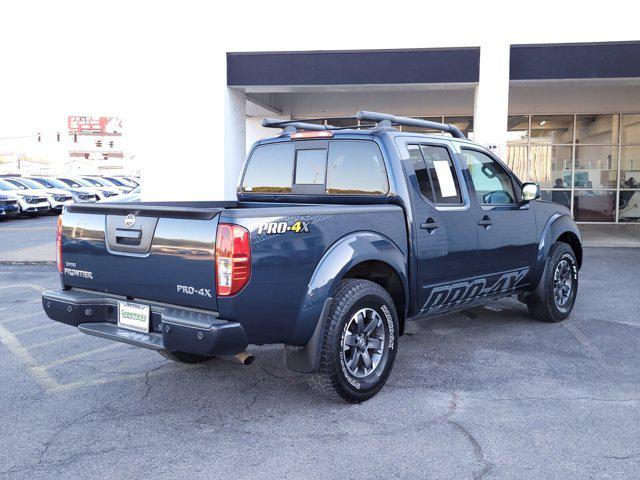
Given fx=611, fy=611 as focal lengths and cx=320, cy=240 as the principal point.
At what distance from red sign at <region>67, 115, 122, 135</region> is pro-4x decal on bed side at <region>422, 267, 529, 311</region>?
12359 centimetres

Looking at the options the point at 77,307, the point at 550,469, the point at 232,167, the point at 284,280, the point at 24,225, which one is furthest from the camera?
the point at 24,225

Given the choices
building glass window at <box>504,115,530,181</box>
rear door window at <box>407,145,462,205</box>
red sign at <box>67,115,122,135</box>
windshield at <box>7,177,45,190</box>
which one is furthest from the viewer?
red sign at <box>67,115,122,135</box>

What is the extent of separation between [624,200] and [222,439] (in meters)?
16.0

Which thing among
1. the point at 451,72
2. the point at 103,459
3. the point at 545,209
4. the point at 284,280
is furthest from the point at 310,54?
the point at 103,459

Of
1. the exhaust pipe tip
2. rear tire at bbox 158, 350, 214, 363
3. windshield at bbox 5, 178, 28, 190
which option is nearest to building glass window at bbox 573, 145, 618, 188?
rear tire at bbox 158, 350, 214, 363

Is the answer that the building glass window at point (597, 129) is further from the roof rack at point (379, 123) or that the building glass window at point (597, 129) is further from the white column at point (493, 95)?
the roof rack at point (379, 123)

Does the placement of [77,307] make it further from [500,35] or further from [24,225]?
[24,225]

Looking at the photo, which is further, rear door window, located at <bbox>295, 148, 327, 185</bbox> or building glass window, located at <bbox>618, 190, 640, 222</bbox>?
building glass window, located at <bbox>618, 190, 640, 222</bbox>

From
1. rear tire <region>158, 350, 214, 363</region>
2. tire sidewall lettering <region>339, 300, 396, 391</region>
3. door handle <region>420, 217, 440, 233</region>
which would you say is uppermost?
door handle <region>420, 217, 440, 233</region>

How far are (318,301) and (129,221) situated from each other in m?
1.31

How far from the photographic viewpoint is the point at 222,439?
370 centimetres

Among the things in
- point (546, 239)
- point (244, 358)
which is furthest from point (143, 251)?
point (546, 239)

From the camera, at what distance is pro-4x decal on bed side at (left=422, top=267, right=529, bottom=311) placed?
16.3ft

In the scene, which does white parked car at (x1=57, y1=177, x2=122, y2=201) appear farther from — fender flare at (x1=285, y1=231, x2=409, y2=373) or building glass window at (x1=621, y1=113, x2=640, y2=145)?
fender flare at (x1=285, y1=231, x2=409, y2=373)
